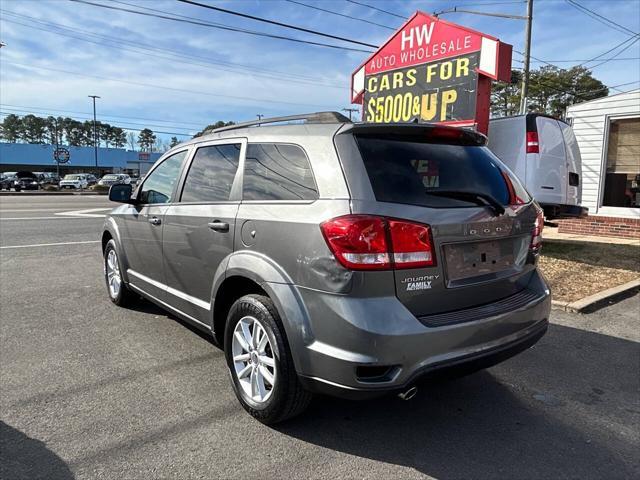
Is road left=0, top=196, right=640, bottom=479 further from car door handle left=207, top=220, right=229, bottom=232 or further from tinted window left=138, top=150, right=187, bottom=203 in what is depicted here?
tinted window left=138, top=150, right=187, bottom=203

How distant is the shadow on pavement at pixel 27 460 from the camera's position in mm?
2529

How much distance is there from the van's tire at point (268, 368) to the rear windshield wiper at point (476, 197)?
1194 mm

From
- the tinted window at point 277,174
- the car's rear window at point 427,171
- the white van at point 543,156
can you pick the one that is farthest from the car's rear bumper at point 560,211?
the tinted window at point 277,174

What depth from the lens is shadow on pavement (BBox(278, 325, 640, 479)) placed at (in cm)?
269

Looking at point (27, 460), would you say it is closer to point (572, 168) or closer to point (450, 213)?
point (450, 213)

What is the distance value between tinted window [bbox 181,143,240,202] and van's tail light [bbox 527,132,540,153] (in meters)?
5.79

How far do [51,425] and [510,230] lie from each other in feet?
10.1

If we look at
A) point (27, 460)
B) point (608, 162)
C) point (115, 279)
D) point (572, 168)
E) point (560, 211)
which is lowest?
point (27, 460)

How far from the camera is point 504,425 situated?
310 centimetres

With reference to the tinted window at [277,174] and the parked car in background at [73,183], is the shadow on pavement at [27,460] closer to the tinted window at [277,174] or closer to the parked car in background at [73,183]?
the tinted window at [277,174]

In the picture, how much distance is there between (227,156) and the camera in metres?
3.63

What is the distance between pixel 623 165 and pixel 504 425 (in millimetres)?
11285

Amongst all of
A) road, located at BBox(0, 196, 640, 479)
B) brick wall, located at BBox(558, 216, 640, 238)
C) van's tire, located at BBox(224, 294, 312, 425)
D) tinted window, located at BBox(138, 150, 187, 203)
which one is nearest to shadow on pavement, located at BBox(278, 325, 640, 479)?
road, located at BBox(0, 196, 640, 479)

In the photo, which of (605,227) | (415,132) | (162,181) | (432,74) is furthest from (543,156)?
(162,181)
